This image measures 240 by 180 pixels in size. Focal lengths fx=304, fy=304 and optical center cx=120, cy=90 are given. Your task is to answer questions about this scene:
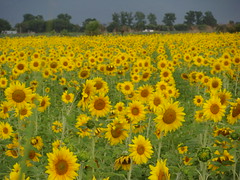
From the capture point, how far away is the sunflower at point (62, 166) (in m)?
1.81

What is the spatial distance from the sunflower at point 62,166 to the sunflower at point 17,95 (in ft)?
6.55

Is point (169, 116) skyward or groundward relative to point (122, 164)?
skyward

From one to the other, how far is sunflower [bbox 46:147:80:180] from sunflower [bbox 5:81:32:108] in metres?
2.00

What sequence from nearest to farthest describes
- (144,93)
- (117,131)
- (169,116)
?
(169,116) < (117,131) < (144,93)

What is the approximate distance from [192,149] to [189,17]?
132 meters

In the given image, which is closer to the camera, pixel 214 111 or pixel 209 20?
pixel 214 111

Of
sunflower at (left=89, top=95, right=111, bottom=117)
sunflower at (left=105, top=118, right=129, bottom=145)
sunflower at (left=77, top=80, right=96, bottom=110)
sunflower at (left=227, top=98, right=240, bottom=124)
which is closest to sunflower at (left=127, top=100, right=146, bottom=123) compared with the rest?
sunflower at (left=105, top=118, right=129, bottom=145)

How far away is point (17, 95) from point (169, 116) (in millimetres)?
1843

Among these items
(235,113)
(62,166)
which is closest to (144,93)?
(235,113)

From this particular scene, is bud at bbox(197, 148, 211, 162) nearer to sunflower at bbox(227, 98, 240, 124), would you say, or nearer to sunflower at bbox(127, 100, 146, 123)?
sunflower at bbox(227, 98, 240, 124)

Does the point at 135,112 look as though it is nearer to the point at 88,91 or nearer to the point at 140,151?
the point at 88,91

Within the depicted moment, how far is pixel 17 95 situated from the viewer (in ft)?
11.9

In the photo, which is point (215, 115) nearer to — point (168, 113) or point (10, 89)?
point (168, 113)

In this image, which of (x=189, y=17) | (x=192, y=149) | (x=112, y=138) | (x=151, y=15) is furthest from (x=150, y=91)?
(x=151, y=15)
